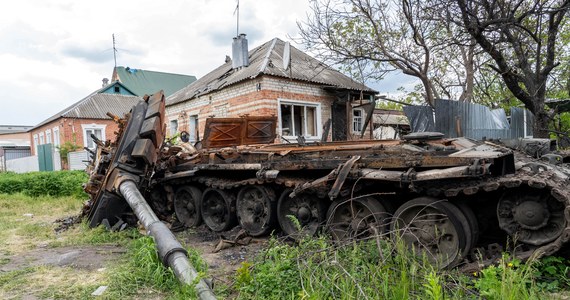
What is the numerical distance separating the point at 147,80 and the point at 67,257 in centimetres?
3561

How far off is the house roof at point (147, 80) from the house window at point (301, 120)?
78.4 ft

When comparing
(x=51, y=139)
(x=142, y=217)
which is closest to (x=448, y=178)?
(x=142, y=217)

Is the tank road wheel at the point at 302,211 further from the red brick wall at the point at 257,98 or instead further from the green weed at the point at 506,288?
the red brick wall at the point at 257,98

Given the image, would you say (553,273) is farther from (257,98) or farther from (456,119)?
(257,98)

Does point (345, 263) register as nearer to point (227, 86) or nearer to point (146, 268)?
point (146, 268)

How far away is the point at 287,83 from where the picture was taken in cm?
1417

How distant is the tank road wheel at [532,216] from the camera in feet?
12.0

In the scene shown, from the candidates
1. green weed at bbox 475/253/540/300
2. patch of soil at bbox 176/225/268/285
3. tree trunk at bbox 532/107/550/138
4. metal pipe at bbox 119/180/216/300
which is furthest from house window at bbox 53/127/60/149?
green weed at bbox 475/253/540/300

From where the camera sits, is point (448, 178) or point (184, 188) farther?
point (184, 188)

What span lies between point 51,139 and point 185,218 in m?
27.0

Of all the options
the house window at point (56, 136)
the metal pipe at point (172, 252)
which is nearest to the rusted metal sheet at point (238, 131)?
the metal pipe at point (172, 252)

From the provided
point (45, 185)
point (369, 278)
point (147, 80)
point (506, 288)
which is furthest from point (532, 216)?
point (147, 80)

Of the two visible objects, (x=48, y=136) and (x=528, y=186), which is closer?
(x=528, y=186)

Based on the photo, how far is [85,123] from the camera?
2673 centimetres
